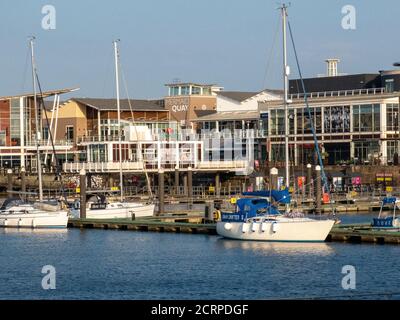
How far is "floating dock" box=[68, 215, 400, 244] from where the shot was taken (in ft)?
213

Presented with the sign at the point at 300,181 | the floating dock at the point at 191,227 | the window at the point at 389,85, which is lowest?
the floating dock at the point at 191,227

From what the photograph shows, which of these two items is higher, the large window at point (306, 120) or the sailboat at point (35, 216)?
the large window at point (306, 120)

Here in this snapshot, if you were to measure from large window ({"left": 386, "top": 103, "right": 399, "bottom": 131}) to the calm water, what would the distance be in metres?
52.2

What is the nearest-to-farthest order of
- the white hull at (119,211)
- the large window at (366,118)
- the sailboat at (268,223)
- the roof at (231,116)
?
the sailboat at (268,223), the white hull at (119,211), the large window at (366,118), the roof at (231,116)

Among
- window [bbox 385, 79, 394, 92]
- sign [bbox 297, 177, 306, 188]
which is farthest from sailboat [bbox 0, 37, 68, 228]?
window [bbox 385, 79, 394, 92]

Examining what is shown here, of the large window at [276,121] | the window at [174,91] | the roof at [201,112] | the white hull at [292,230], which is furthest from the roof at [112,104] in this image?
the white hull at [292,230]

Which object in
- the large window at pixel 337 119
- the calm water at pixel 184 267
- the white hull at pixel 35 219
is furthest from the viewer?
the large window at pixel 337 119

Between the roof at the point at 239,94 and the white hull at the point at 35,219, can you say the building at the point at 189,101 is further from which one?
the white hull at the point at 35,219

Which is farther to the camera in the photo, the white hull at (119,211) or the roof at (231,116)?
the roof at (231,116)

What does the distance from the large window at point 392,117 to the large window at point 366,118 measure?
1048mm

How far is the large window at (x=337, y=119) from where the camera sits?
405 ft

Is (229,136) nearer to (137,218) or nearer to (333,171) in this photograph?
(333,171)

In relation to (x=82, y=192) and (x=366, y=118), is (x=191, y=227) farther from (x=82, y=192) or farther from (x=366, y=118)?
(x=366, y=118)

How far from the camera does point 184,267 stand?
5697cm
